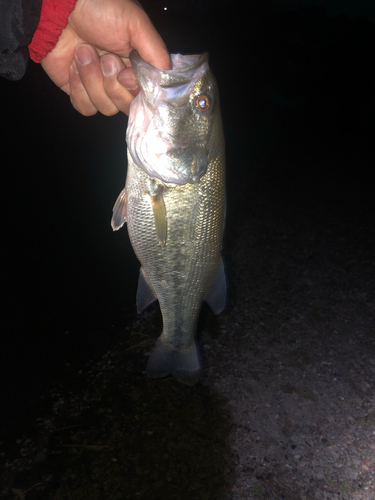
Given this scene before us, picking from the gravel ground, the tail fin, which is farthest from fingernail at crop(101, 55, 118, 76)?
the gravel ground

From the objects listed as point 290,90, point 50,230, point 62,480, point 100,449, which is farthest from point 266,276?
point 290,90

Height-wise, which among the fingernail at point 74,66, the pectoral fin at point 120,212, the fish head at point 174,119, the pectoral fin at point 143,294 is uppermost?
the fingernail at point 74,66

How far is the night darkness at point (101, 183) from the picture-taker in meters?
3.58

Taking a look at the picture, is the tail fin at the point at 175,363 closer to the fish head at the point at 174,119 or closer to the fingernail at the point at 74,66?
the fish head at the point at 174,119

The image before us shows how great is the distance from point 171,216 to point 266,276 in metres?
2.92

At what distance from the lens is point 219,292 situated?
1.75 m

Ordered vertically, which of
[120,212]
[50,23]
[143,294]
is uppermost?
[50,23]

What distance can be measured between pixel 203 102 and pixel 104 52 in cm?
88

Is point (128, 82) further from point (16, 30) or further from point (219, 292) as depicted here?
point (219, 292)

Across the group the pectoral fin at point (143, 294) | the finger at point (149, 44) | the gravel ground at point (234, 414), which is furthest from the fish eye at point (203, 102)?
the gravel ground at point (234, 414)

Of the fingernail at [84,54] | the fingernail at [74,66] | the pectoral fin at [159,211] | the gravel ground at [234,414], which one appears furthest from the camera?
the gravel ground at [234,414]

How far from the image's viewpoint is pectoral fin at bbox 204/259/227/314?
1725mm

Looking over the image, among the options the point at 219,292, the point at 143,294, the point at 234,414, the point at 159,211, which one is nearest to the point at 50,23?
the point at 159,211

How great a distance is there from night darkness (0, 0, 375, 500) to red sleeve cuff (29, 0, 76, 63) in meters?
2.72
